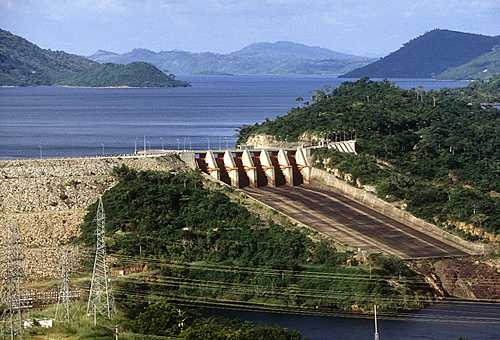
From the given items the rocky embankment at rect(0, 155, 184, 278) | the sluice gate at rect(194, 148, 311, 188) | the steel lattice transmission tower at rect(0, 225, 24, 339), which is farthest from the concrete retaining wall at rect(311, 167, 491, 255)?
the steel lattice transmission tower at rect(0, 225, 24, 339)

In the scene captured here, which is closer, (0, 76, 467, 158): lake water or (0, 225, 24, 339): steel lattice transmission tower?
(0, 225, 24, 339): steel lattice transmission tower

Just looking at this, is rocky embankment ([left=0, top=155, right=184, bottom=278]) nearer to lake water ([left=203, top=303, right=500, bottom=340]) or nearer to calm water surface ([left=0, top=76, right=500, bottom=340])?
lake water ([left=203, top=303, right=500, bottom=340])

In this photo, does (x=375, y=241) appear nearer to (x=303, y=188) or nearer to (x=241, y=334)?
(x=303, y=188)

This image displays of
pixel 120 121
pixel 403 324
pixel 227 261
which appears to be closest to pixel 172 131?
pixel 120 121

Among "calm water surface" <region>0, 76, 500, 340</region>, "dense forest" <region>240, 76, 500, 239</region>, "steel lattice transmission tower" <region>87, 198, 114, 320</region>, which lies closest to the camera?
"steel lattice transmission tower" <region>87, 198, 114, 320</region>

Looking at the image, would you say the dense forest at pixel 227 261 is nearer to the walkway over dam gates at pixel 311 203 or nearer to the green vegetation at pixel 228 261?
the green vegetation at pixel 228 261

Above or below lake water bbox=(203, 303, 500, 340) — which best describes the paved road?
above

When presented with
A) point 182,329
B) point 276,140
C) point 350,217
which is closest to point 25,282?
point 182,329
